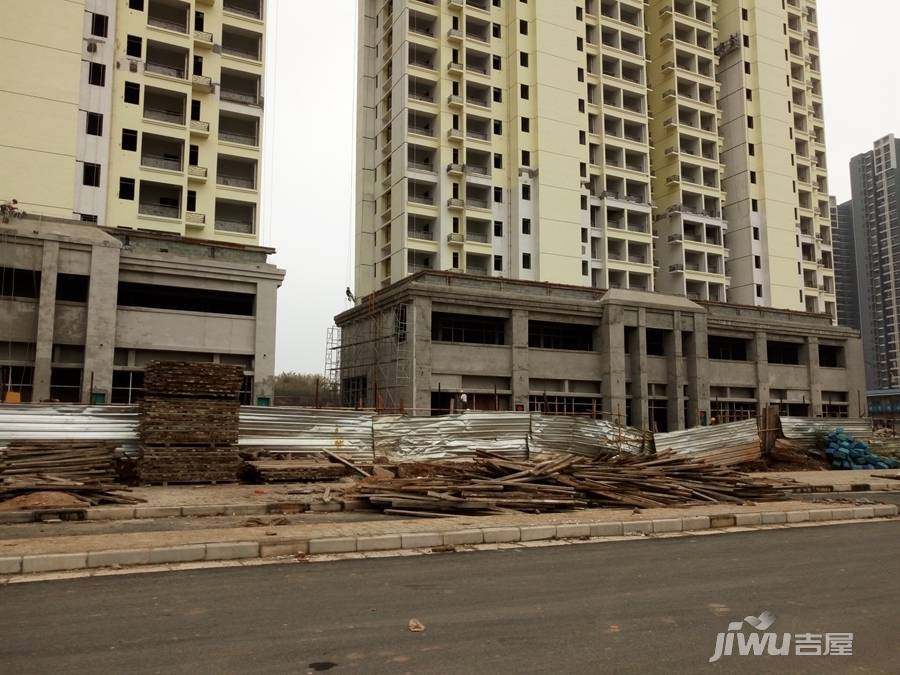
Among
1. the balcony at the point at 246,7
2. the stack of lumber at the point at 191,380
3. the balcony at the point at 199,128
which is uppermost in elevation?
the balcony at the point at 246,7

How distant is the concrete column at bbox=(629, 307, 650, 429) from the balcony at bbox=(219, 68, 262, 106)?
27315mm

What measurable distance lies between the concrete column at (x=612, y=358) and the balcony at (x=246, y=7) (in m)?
28.3

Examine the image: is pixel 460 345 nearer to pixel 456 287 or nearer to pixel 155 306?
pixel 456 287

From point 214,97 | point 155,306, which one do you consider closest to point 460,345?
point 155,306

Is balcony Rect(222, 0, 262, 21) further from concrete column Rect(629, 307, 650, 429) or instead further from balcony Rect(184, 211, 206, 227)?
concrete column Rect(629, 307, 650, 429)

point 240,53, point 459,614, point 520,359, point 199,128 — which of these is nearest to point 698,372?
point 520,359

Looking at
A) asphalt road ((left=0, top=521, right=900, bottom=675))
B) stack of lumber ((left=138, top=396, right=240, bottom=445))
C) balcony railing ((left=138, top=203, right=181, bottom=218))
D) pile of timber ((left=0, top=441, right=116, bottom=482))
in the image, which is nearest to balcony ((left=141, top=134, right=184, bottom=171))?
balcony railing ((left=138, top=203, right=181, bottom=218))

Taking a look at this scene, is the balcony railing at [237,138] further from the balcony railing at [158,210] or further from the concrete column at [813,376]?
the concrete column at [813,376]

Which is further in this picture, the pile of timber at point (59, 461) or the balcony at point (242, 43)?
the balcony at point (242, 43)

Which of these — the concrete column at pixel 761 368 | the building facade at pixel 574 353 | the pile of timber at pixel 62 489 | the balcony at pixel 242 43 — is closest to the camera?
the pile of timber at pixel 62 489

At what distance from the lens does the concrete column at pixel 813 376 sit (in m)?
50.6

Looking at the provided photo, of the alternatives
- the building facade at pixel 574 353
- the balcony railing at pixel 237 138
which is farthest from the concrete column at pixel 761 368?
the balcony railing at pixel 237 138

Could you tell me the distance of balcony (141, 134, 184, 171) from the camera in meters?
36.8

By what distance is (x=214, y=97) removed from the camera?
38.7 m
